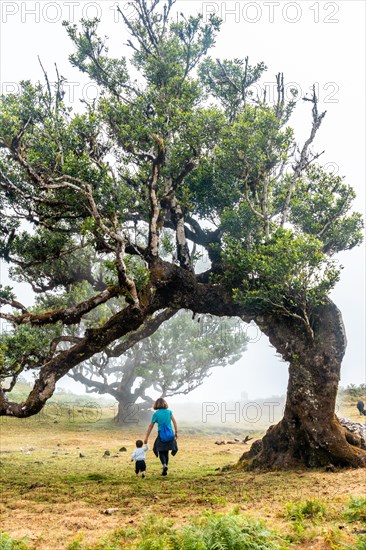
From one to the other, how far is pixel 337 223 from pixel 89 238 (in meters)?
9.78

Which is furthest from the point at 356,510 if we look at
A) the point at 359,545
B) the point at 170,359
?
the point at 170,359

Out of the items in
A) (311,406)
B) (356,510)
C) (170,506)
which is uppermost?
(311,406)

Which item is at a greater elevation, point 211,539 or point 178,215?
point 178,215

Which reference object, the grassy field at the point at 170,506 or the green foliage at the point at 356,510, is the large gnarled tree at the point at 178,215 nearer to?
the grassy field at the point at 170,506

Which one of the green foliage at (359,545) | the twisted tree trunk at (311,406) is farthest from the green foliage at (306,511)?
the twisted tree trunk at (311,406)

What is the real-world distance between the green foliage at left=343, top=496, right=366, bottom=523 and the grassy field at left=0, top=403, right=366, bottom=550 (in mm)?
14

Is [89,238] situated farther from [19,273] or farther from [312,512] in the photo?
[312,512]

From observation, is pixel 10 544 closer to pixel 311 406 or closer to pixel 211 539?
pixel 211 539

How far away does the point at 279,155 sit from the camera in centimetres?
1547

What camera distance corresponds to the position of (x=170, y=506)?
26.0 feet

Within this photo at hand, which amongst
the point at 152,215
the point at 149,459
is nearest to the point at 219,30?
the point at 152,215

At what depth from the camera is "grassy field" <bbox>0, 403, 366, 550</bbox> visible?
541 centimetres

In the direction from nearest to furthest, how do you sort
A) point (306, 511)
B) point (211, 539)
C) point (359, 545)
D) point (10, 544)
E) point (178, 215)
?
point (359, 545) < point (211, 539) < point (10, 544) < point (306, 511) < point (178, 215)

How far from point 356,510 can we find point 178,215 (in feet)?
41.4
